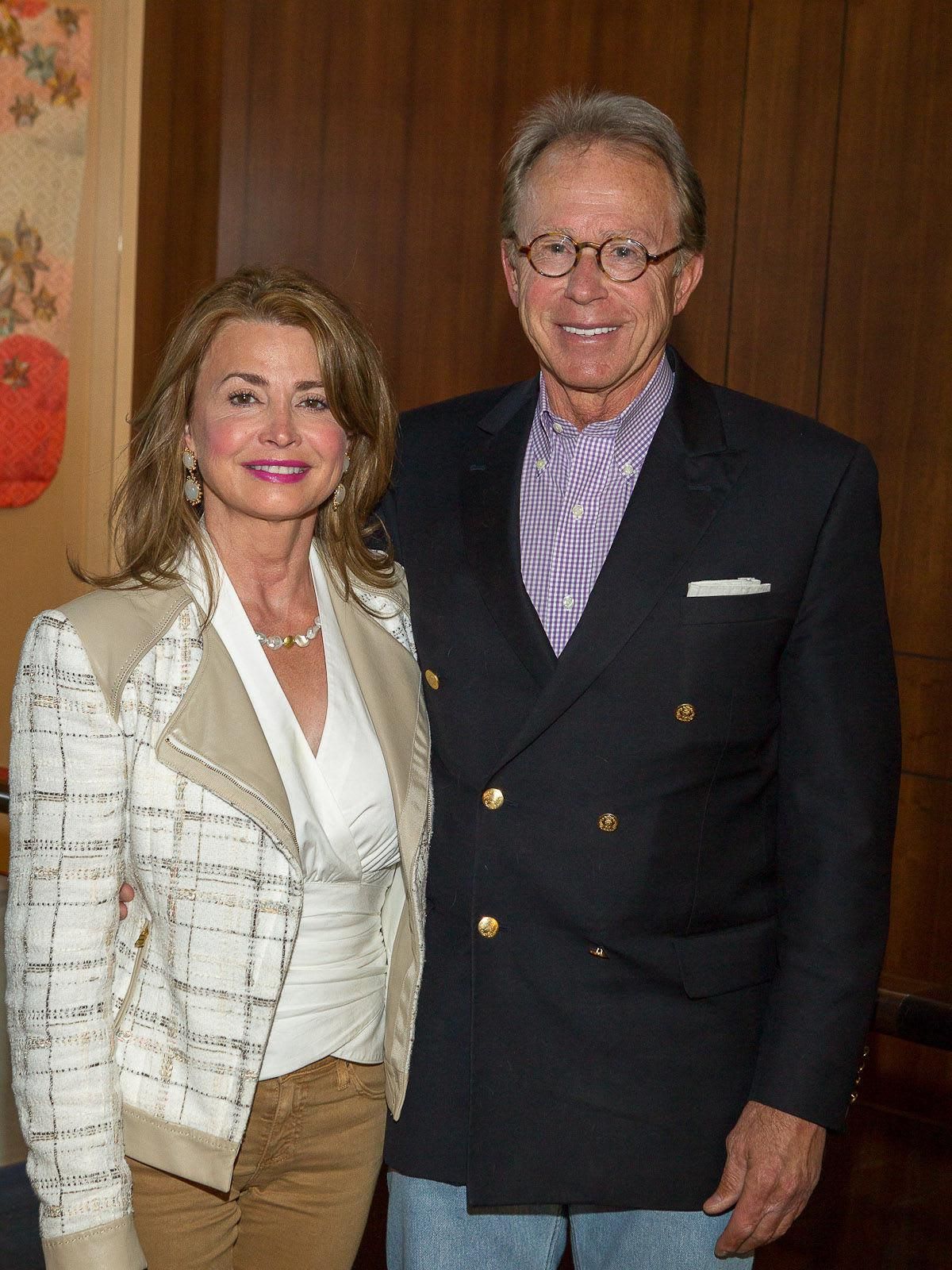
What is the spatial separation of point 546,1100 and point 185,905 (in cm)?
53

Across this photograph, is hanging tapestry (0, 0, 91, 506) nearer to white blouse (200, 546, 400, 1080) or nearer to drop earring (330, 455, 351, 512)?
drop earring (330, 455, 351, 512)

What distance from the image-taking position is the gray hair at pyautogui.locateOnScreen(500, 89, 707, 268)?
196 cm

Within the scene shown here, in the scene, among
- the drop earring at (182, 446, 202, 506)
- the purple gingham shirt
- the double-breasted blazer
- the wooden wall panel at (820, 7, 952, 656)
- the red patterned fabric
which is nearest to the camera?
the double-breasted blazer

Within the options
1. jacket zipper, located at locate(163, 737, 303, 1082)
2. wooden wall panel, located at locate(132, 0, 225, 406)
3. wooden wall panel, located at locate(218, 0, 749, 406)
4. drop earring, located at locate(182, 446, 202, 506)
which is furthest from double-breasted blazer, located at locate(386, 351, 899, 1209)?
wooden wall panel, located at locate(132, 0, 225, 406)

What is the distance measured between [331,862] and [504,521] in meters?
0.51

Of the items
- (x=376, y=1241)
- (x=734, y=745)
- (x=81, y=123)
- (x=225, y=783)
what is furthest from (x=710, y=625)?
(x=81, y=123)

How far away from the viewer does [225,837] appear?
5.90 feet

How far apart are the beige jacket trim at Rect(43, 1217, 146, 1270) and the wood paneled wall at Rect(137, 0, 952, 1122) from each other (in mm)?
2674

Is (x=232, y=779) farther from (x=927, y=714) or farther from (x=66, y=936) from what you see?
(x=927, y=714)

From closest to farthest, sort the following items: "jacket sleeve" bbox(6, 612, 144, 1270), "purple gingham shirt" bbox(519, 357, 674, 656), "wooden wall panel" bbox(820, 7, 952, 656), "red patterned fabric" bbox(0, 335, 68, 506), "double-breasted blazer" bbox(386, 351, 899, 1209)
Answer: "jacket sleeve" bbox(6, 612, 144, 1270)
"double-breasted blazer" bbox(386, 351, 899, 1209)
"purple gingham shirt" bbox(519, 357, 674, 656)
"wooden wall panel" bbox(820, 7, 952, 656)
"red patterned fabric" bbox(0, 335, 68, 506)

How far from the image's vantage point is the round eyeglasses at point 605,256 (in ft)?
6.42

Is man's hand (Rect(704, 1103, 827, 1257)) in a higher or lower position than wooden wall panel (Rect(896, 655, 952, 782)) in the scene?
lower

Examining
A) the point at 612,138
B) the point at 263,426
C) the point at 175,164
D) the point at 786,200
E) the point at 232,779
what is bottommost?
the point at 232,779

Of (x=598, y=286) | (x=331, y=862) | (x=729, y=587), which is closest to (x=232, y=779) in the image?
(x=331, y=862)
